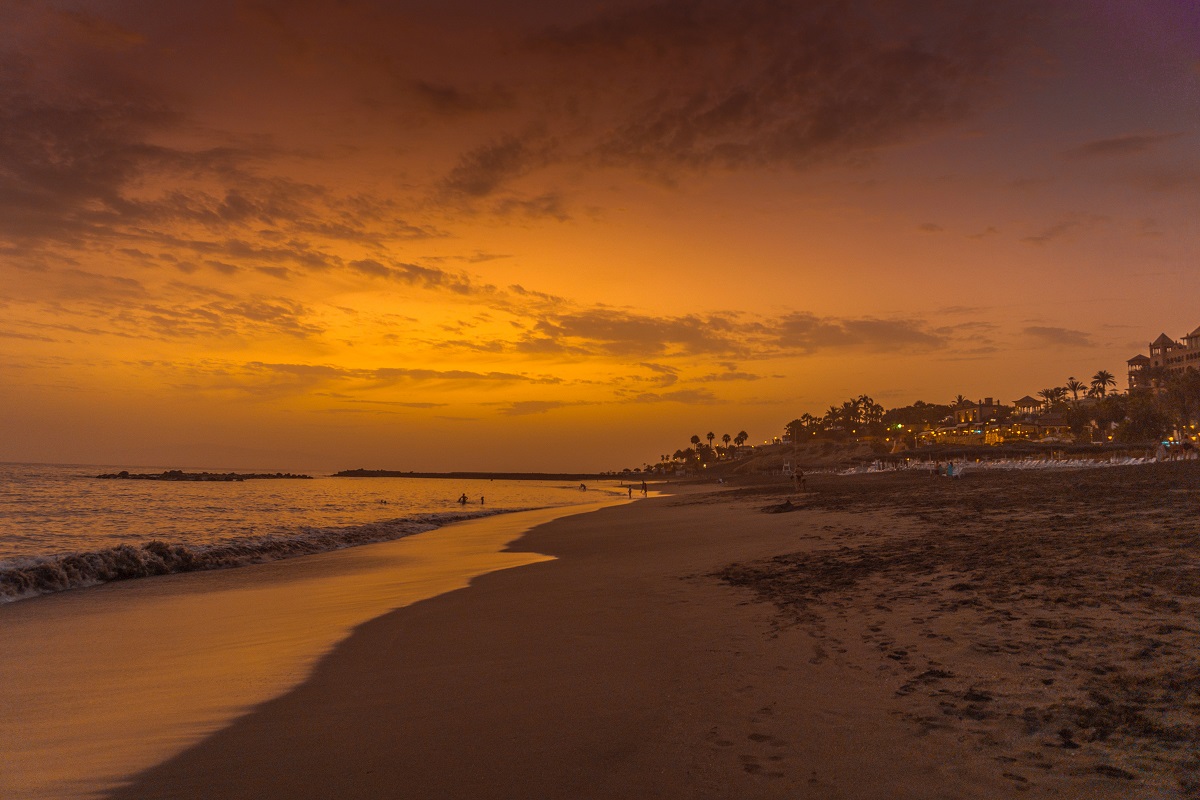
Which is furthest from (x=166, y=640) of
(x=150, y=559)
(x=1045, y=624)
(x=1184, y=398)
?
(x=1184, y=398)

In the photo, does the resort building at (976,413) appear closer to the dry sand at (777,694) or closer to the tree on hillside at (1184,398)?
the tree on hillside at (1184,398)

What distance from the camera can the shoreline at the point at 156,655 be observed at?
5457mm

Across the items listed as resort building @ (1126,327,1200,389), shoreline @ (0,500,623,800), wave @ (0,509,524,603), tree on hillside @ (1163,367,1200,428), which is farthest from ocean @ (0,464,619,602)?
resort building @ (1126,327,1200,389)

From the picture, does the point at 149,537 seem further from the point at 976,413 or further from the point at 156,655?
the point at 976,413

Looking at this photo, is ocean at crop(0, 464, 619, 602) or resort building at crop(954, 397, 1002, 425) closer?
ocean at crop(0, 464, 619, 602)

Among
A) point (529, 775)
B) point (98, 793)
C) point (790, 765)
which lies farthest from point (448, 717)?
point (790, 765)

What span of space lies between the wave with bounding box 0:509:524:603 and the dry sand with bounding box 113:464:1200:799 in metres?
10.4

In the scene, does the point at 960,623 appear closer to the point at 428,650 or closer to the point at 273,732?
the point at 428,650

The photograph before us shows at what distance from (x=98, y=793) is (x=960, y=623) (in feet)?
26.7

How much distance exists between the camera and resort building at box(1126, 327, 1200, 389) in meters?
130

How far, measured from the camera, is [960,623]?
732 cm

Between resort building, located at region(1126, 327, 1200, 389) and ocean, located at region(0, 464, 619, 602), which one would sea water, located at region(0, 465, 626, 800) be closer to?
ocean, located at region(0, 464, 619, 602)

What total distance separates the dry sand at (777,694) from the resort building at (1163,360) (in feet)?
514

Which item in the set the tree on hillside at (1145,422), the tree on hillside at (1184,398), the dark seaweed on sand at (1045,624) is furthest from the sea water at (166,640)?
the tree on hillside at (1145,422)
